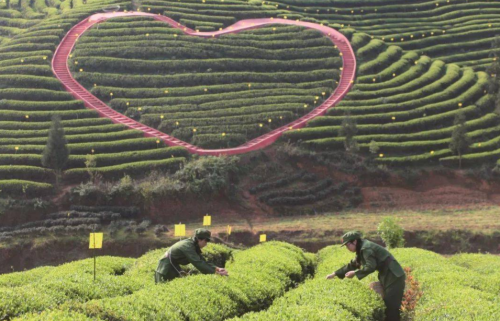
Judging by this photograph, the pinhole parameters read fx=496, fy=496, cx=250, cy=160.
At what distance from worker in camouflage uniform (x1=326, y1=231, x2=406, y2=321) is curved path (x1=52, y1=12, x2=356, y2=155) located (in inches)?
1091

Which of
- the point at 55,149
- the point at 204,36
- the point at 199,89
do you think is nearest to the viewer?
the point at 55,149

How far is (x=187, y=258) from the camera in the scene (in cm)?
1138

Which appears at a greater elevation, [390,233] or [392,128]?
[392,128]

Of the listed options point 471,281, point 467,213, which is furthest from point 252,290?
point 467,213

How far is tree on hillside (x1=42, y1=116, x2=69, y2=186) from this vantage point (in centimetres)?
3253

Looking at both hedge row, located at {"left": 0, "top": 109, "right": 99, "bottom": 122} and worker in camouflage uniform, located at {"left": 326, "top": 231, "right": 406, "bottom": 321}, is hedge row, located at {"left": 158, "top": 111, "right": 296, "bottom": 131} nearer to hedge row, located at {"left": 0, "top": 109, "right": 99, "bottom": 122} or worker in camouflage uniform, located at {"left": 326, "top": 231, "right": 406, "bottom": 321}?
hedge row, located at {"left": 0, "top": 109, "right": 99, "bottom": 122}

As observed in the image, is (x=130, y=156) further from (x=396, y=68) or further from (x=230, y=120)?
(x=396, y=68)

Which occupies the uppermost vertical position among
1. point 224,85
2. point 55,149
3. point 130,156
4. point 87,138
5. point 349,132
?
point 224,85

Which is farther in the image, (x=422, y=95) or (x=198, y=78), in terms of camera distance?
(x=198, y=78)

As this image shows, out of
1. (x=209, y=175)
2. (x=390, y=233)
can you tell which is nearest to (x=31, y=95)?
(x=209, y=175)

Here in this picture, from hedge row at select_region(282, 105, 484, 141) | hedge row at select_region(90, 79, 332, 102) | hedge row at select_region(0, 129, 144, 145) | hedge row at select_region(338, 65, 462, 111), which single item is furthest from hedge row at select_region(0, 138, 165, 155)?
hedge row at select_region(338, 65, 462, 111)

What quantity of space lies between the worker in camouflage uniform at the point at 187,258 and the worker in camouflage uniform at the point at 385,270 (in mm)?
2996

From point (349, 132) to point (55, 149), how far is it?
21.3m

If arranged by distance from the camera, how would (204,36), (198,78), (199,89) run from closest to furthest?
1. (199,89)
2. (198,78)
3. (204,36)
